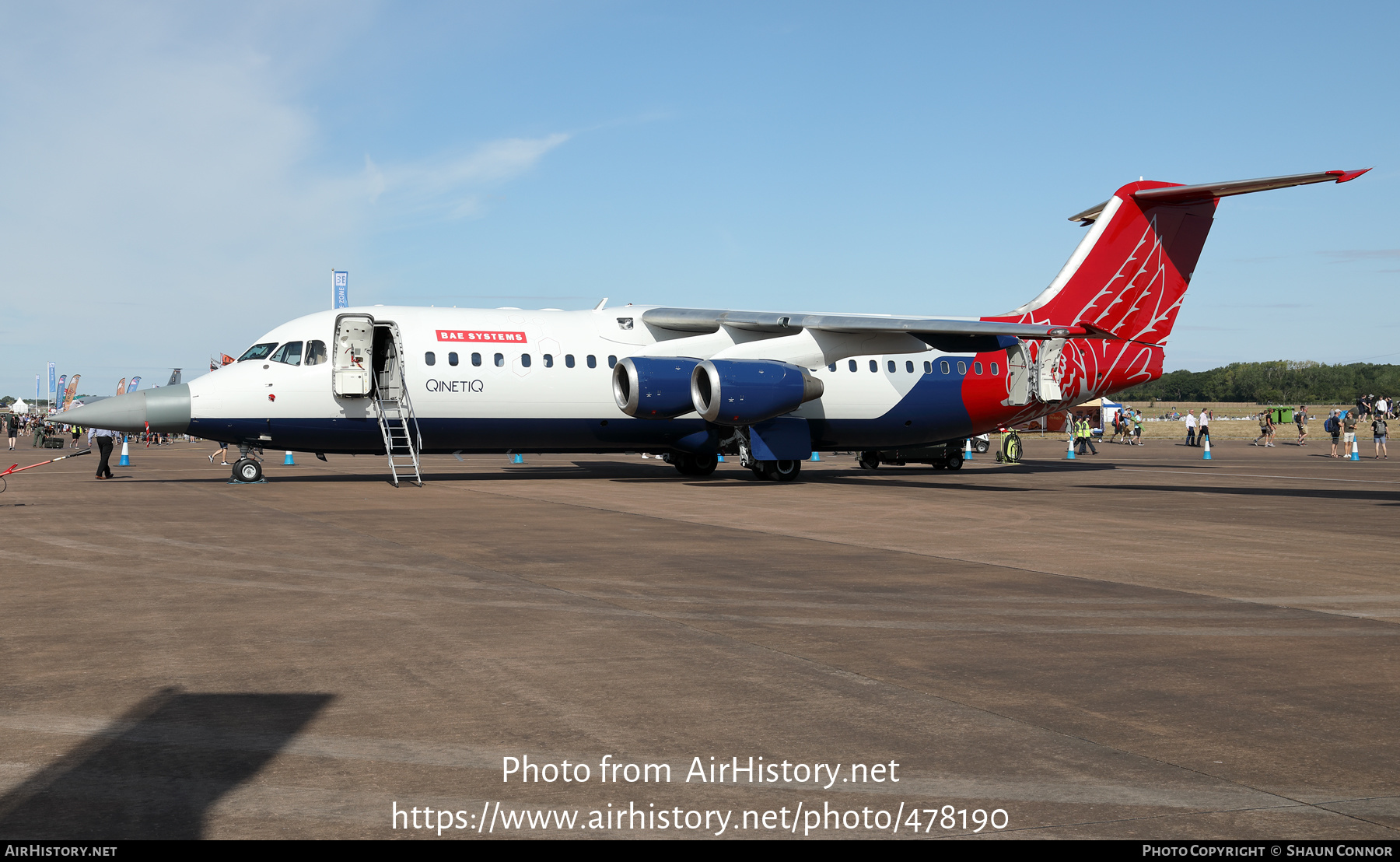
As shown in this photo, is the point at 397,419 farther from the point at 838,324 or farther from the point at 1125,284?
the point at 1125,284

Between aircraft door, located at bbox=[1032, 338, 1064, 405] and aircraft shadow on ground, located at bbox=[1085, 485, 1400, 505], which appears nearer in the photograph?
aircraft shadow on ground, located at bbox=[1085, 485, 1400, 505]

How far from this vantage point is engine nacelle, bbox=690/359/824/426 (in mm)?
22891

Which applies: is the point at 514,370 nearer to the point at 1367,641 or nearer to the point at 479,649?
the point at 479,649

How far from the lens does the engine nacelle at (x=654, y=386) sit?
910 inches

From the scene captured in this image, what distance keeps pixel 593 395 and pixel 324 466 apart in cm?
1344

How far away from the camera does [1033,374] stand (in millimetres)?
27125

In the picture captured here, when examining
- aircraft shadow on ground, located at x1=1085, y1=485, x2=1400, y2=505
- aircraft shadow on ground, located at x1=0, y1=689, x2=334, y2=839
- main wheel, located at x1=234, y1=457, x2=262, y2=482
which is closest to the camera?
aircraft shadow on ground, located at x1=0, y1=689, x2=334, y2=839

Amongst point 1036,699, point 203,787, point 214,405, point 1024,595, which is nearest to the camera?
point 203,787

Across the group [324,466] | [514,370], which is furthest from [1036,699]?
A: [324,466]

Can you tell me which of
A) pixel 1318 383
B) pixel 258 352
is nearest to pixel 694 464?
pixel 258 352

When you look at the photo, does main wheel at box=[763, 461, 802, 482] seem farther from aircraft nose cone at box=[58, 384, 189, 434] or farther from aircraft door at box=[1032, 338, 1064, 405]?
aircraft nose cone at box=[58, 384, 189, 434]

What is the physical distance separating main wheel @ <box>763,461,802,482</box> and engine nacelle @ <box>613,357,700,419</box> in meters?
2.56

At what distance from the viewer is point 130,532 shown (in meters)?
13.9

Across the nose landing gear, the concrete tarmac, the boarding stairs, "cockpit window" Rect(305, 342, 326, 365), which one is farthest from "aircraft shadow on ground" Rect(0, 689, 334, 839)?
the nose landing gear
